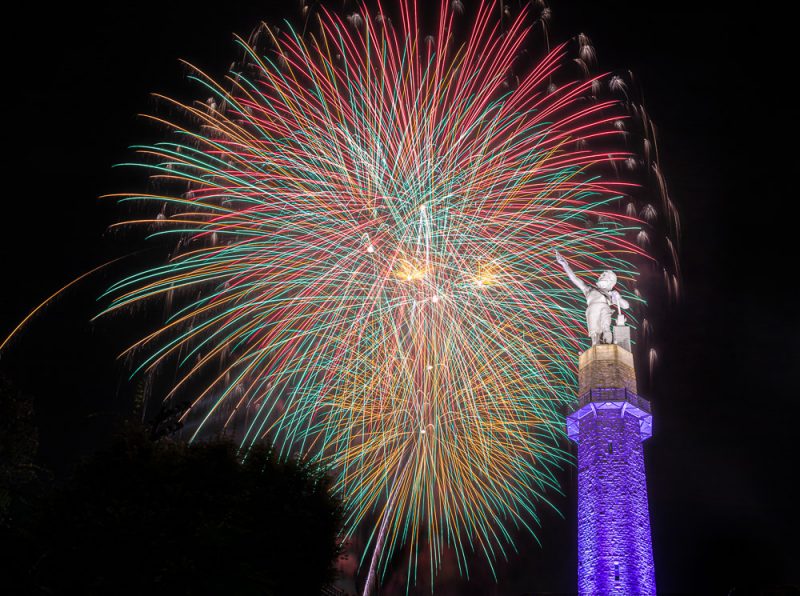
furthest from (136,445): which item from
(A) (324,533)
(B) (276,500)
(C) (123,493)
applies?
(A) (324,533)

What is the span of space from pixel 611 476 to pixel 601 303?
883cm

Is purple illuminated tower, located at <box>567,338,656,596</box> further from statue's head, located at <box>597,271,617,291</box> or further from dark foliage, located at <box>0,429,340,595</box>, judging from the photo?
dark foliage, located at <box>0,429,340,595</box>

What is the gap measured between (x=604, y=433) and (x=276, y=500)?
16798 mm

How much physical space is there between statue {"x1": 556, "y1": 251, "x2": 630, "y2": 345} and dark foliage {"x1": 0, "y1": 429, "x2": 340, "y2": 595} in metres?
20.5

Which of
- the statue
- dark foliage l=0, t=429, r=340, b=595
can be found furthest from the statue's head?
dark foliage l=0, t=429, r=340, b=595

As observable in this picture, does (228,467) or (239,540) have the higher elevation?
(228,467)

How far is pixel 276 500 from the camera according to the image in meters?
27.0

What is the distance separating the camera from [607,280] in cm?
3719

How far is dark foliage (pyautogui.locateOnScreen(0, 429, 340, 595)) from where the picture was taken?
65.0 feet

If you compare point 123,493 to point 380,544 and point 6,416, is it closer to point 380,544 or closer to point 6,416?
point 6,416

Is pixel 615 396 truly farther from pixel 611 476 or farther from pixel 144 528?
pixel 144 528

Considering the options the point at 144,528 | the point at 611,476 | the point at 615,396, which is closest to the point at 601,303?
the point at 615,396

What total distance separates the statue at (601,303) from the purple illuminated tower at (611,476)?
2.18 ft

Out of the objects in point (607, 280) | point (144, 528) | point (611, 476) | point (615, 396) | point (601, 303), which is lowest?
point (144, 528)
